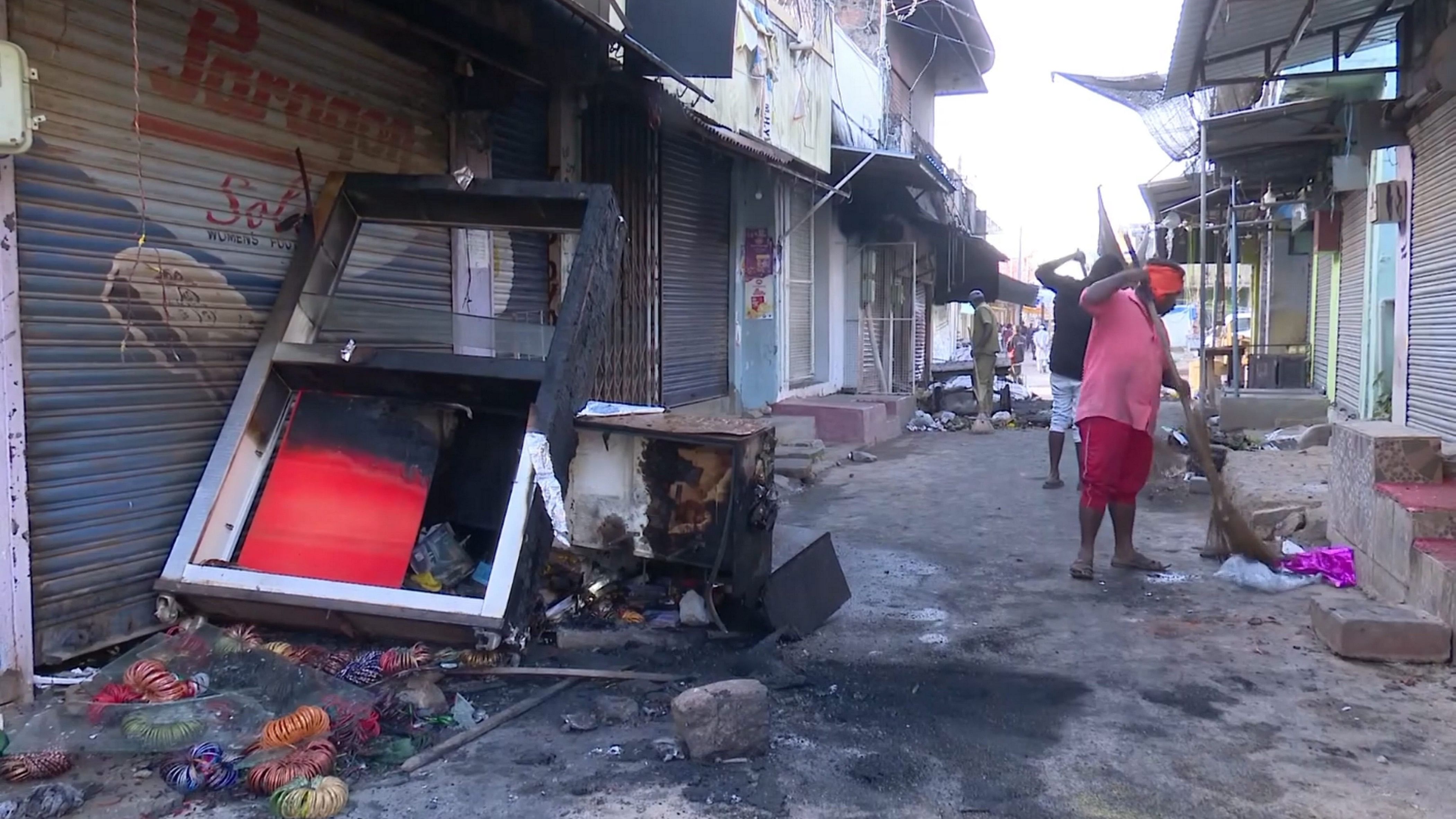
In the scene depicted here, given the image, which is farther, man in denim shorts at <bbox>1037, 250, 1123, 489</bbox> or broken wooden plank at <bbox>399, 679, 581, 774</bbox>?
man in denim shorts at <bbox>1037, 250, 1123, 489</bbox>

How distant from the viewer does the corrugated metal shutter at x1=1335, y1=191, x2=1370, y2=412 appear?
38.5 feet

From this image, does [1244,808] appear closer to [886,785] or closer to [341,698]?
[886,785]

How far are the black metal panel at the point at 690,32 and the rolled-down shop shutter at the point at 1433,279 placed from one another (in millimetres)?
5123

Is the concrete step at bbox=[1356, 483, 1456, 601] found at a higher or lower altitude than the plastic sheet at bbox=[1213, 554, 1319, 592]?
higher

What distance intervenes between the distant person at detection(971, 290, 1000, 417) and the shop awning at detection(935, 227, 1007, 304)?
583 centimetres

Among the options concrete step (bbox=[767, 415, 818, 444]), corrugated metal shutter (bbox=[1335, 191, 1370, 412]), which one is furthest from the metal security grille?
corrugated metal shutter (bbox=[1335, 191, 1370, 412])

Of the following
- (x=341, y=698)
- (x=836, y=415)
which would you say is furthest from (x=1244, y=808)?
(x=836, y=415)

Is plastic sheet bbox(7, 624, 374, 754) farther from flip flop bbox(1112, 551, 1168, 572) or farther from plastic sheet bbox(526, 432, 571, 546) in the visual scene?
flip flop bbox(1112, 551, 1168, 572)

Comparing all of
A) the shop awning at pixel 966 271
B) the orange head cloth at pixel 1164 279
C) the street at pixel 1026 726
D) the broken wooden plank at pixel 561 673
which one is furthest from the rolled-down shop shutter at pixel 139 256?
the shop awning at pixel 966 271

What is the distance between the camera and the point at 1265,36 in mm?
7336

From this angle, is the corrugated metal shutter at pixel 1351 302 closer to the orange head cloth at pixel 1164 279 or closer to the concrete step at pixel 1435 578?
the orange head cloth at pixel 1164 279

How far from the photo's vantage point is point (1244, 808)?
2988 mm

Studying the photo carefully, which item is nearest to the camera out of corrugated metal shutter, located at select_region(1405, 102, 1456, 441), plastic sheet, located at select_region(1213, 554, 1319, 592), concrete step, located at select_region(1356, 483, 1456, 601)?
concrete step, located at select_region(1356, 483, 1456, 601)

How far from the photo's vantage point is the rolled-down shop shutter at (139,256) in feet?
12.1
